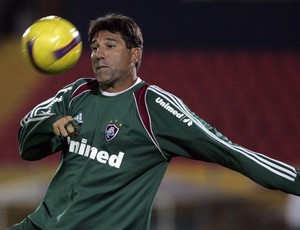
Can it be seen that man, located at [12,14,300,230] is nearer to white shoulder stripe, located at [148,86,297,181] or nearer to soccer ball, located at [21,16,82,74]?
white shoulder stripe, located at [148,86,297,181]

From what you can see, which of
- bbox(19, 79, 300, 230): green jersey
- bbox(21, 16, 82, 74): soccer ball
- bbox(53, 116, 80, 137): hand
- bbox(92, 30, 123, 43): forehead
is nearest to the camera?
bbox(53, 116, 80, 137): hand

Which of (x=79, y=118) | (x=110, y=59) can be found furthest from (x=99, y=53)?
(x=79, y=118)

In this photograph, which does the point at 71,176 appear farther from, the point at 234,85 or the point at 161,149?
the point at 234,85

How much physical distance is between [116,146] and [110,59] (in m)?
0.47

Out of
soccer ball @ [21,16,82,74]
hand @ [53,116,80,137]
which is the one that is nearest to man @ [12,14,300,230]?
hand @ [53,116,80,137]

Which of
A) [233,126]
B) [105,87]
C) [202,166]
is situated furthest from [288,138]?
[105,87]

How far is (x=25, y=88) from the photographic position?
1104 cm

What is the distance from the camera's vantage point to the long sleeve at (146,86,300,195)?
3801 mm

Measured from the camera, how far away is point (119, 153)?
4020 millimetres

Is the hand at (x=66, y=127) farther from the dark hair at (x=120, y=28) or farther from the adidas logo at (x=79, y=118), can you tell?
the dark hair at (x=120, y=28)

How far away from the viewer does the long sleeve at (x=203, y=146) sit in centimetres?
→ 380

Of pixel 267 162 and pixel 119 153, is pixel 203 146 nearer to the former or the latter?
pixel 267 162

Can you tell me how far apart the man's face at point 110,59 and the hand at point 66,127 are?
1.26ft

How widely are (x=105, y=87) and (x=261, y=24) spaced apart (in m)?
8.00
